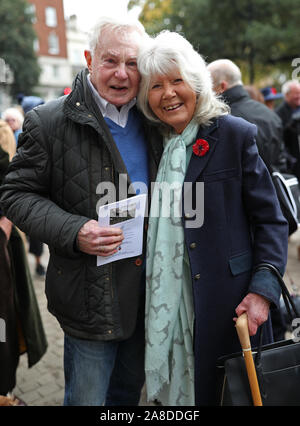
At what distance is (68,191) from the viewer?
1.65 meters

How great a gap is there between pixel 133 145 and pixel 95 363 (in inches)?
41.3

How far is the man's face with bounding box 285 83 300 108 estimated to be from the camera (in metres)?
5.45

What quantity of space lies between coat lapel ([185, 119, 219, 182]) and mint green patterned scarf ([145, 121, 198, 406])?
1.3 inches

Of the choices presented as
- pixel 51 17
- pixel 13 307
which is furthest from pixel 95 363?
pixel 51 17

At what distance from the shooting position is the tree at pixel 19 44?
88.9ft

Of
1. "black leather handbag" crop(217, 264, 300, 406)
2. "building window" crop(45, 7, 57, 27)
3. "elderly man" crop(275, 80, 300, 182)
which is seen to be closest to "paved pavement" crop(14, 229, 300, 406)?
"black leather handbag" crop(217, 264, 300, 406)

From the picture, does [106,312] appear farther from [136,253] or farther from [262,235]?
[262,235]

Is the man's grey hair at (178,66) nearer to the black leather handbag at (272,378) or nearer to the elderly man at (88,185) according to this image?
the elderly man at (88,185)

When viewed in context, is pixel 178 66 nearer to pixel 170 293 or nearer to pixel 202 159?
pixel 202 159

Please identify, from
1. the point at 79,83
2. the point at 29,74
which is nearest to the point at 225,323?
the point at 79,83

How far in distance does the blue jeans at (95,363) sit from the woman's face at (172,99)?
996mm

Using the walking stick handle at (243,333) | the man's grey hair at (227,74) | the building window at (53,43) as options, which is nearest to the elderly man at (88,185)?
the walking stick handle at (243,333)

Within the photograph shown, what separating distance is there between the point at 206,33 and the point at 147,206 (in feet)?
50.2

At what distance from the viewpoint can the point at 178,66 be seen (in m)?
1.59
